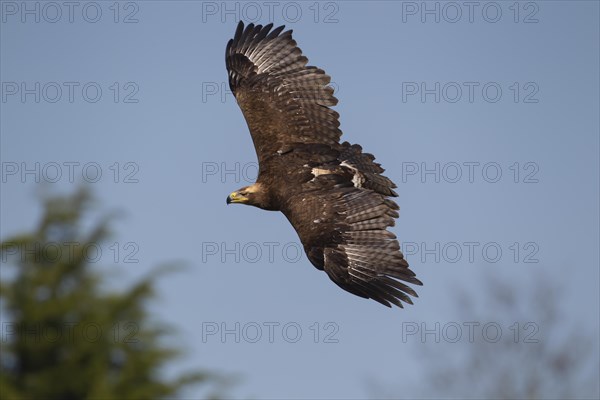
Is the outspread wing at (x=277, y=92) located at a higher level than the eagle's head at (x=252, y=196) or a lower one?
higher

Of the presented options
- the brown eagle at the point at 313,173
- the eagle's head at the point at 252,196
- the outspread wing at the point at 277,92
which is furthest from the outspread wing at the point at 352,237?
the outspread wing at the point at 277,92

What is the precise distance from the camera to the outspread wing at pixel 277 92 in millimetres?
16219

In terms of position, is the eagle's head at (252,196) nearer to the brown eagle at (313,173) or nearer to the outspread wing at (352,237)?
the brown eagle at (313,173)

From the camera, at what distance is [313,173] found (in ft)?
51.5

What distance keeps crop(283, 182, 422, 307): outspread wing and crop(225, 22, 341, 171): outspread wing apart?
0.88 metres

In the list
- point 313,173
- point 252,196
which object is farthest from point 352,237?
point 252,196

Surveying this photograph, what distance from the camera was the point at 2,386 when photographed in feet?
48.1

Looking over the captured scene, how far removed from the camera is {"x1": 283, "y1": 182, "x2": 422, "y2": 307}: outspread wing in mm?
14594

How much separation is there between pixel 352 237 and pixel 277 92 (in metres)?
2.59

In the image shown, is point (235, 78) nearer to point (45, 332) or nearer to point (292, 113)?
point (292, 113)

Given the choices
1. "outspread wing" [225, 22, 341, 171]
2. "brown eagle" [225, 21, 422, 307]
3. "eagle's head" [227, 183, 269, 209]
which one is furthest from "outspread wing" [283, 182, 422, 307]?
"outspread wing" [225, 22, 341, 171]

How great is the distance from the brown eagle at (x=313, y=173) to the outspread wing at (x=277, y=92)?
0.01 meters

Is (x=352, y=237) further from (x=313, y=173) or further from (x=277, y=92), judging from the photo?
(x=277, y=92)

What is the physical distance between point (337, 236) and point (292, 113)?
6.83 feet
